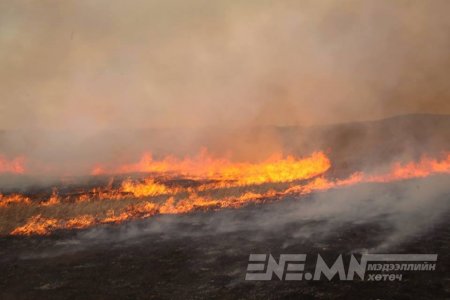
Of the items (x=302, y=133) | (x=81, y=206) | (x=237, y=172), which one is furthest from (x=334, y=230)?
(x=302, y=133)

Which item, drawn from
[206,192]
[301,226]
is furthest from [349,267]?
[206,192]

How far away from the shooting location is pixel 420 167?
3050 centimetres

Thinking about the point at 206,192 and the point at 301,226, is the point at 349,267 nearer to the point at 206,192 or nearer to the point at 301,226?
the point at 301,226

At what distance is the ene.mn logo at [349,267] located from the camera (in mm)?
9477

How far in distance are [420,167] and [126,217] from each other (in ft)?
77.8

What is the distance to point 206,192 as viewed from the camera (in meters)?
24.1

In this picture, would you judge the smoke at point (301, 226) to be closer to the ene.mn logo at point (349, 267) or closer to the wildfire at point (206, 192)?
the ene.mn logo at point (349, 267)

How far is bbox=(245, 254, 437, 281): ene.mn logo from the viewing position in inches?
373

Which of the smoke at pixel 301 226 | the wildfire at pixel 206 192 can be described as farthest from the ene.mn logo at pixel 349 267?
the wildfire at pixel 206 192

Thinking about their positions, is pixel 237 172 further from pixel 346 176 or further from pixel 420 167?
pixel 420 167

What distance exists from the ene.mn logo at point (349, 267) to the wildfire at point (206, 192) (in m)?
8.24

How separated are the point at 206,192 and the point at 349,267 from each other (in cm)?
1486

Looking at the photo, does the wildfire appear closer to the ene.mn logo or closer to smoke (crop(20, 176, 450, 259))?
smoke (crop(20, 176, 450, 259))

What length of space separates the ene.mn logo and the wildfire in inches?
324
